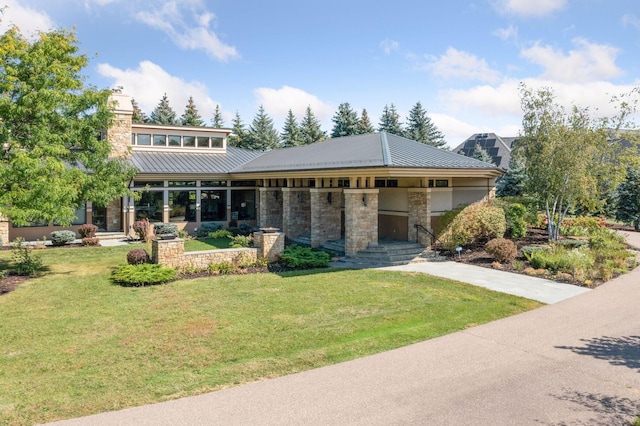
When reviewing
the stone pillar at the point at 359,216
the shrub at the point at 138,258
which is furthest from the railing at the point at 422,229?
the shrub at the point at 138,258

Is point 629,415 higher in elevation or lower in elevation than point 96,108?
lower

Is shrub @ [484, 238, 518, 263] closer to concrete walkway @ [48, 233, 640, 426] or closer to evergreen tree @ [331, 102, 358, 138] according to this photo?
concrete walkway @ [48, 233, 640, 426]

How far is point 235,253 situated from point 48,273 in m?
6.18

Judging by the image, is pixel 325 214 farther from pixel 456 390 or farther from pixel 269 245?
pixel 456 390

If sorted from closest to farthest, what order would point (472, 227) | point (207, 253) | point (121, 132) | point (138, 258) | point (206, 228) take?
point (138, 258) → point (207, 253) → point (472, 227) → point (206, 228) → point (121, 132)

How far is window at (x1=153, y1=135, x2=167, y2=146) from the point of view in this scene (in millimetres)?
26609

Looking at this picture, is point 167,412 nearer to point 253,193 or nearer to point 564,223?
point 253,193

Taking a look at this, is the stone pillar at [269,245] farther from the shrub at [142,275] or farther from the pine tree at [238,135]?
the pine tree at [238,135]

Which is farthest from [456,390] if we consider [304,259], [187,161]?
[187,161]

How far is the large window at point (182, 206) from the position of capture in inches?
931

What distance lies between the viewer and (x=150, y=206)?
23.3m

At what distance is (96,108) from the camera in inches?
560

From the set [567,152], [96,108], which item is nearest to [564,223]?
[567,152]

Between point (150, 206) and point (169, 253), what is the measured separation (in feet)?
33.2
